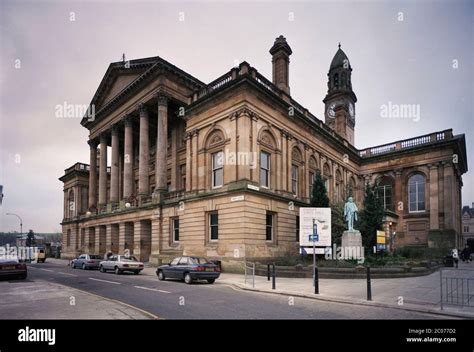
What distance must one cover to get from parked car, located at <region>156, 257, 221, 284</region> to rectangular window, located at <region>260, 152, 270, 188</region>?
10.8m

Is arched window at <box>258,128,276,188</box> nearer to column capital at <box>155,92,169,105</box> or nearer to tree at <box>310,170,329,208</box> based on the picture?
tree at <box>310,170,329,208</box>

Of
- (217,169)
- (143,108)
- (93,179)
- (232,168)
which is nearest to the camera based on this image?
(232,168)

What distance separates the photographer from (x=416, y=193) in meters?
43.8

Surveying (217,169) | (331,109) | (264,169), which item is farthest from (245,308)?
(331,109)

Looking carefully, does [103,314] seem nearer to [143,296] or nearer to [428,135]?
[143,296]

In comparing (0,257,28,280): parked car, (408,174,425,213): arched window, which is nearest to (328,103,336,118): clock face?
(408,174,425,213): arched window

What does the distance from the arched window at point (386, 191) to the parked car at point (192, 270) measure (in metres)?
34.6

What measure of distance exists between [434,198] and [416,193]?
2688 mm

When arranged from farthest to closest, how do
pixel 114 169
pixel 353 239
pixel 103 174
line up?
pixel 103 174
pixel 114 169
pixel 353 239

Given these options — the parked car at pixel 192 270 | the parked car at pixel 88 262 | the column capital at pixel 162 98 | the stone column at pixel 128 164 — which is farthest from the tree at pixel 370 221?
the stone column at pixel 128 164

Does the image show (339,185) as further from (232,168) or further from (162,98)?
(162,98)

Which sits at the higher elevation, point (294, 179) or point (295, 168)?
point (295, 168)
